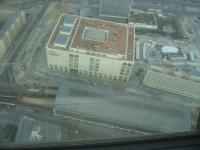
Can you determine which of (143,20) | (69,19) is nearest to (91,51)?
(69,19)

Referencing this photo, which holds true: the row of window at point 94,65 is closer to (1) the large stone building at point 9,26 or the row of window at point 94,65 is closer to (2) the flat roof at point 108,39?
(2) the flat roof at point 108,39

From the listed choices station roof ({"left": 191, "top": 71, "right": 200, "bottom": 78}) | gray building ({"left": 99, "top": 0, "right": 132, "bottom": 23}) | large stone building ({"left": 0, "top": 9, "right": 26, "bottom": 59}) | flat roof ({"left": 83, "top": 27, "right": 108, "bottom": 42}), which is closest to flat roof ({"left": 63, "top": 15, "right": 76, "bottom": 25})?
flat roof ({"left": 83, "top": 27, "right": 108, "bottom": 42})

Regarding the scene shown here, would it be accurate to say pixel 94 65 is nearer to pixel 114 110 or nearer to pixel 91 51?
pixel 91 51

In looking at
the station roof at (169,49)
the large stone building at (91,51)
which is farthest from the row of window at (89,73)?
the station roof at (169,49)

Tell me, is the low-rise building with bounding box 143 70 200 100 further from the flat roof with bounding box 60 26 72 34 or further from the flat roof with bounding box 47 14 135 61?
the flat roof with bounding box 60 26 72 34

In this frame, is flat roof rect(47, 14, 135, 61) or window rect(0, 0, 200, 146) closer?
window rect(0, 0, 200, 146)
